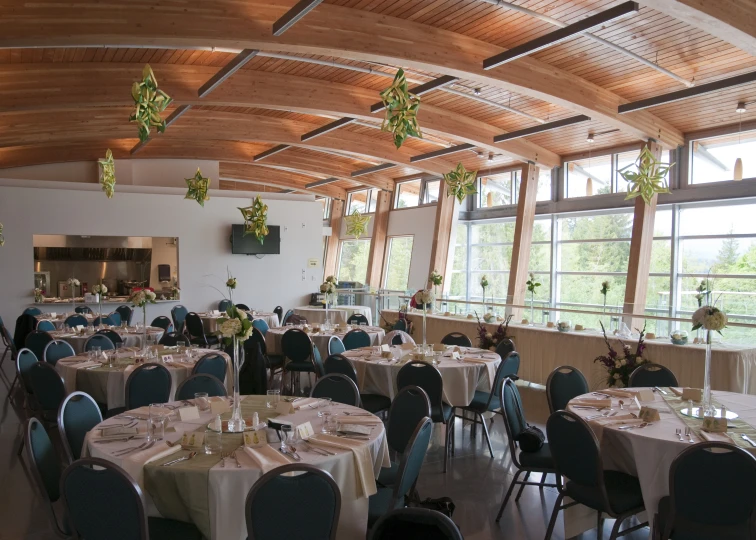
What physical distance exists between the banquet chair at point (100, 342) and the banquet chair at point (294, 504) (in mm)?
5022

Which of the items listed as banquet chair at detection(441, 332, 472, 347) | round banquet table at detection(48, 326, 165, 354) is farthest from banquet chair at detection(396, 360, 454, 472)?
round banquet table at detection(48, 326, 165, 354)

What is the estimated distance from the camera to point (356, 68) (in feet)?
32.1

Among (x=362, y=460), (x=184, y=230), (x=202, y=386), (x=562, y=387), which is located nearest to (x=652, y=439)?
(x=562, y=387)

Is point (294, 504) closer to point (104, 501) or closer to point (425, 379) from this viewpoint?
point (104, 501)

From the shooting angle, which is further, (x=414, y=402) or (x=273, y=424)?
(x=414, y=402)

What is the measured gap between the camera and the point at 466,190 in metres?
11.9

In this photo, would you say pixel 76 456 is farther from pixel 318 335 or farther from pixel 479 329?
pixel 479 329

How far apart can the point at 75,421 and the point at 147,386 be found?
3.50 feet

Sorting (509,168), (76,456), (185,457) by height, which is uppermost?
(509,168)

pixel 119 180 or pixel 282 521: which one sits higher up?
pixel 119 180

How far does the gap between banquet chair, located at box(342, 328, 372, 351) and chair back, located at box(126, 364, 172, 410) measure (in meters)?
3.06

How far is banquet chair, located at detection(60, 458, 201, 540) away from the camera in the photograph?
8.75ft

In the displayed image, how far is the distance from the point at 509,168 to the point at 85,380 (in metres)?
12.7

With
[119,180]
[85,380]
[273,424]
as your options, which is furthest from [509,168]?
[273,424]
